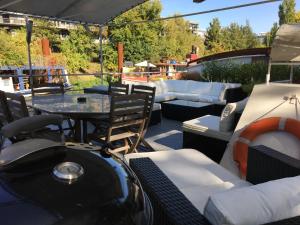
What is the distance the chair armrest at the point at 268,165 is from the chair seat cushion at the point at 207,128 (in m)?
0.87

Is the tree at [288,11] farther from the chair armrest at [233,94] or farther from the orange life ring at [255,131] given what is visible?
the orange life ring at [255,131]

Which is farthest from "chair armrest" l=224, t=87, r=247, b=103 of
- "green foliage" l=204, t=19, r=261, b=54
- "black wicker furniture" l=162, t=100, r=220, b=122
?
"green foliage" l=204, t=19, r=261, b=54

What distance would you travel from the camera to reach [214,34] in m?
34.1

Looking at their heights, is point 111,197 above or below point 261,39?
below

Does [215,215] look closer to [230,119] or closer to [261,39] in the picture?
[230,119]

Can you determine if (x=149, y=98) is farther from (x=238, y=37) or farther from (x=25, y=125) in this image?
(x=238, y=37)

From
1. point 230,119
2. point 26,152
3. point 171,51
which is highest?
point 171,51

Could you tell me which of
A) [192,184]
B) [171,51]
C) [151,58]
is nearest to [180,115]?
[192,184]

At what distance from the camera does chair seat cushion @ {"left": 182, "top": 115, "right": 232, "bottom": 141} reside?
2.71 meters

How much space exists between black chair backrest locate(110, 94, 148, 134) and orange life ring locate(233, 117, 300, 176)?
1009 mm

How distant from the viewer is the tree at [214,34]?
1326 inches

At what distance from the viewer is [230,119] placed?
8.57ft

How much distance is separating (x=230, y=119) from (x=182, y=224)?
1752mm

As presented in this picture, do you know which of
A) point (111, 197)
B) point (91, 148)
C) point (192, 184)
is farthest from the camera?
point (192, 184)
